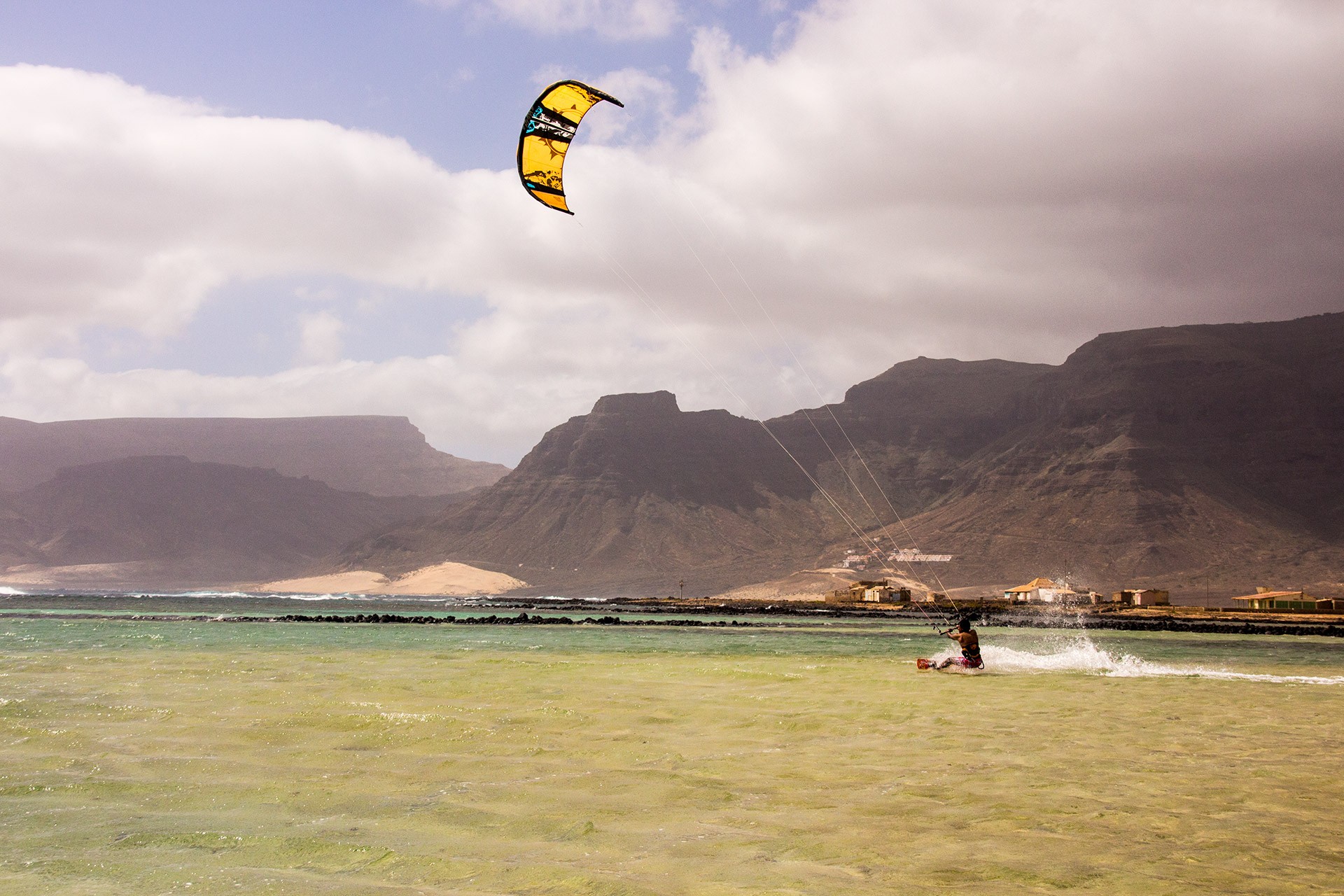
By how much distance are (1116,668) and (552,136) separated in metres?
19.8

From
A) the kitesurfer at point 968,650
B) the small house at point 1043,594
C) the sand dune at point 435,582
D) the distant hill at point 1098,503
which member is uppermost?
the distant hill at point 1098,503

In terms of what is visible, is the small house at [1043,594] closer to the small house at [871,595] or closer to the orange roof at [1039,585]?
the orange roof at [1039,585]

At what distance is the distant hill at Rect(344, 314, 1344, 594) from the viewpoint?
134 metres

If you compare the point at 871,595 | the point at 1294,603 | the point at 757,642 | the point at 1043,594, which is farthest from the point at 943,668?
the point at 871,595

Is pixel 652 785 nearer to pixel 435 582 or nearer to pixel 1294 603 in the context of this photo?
pixel 1294 603

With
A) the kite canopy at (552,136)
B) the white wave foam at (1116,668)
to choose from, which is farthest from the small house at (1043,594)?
the kite canopy at (552,136)

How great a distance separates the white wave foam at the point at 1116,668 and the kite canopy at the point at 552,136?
14695 millimetres

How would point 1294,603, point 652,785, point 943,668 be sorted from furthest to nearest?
point 1294,603 → point 943,668 → point 652,785

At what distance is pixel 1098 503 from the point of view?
5714 inches

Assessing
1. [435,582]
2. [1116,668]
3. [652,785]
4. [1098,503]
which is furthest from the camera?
[435,582]

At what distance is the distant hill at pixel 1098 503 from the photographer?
134 metres

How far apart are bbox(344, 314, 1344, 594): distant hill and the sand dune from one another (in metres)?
5.07

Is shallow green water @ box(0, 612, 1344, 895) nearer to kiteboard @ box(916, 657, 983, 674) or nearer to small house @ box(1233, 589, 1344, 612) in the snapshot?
kiteboard @ box(916, 657, 983, 674)

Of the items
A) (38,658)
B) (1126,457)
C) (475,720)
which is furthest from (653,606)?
(475,720)
